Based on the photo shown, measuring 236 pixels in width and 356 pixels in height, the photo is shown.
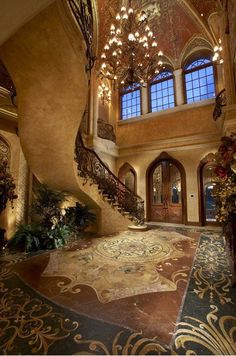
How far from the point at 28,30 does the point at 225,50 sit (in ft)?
21.4

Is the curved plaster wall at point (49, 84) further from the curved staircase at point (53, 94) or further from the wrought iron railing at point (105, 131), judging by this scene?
the wrought iron railing at point (105, 131)

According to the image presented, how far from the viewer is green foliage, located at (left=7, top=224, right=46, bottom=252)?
4398 millimetres

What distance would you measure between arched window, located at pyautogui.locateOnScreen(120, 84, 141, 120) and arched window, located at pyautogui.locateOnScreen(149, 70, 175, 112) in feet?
2.49

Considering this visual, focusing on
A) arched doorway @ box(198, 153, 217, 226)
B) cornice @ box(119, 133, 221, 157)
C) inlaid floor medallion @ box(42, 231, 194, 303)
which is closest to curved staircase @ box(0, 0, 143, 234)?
inlaid floor medallion @ box(42, 231, 194, 303)

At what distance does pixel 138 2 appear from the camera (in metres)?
7.37

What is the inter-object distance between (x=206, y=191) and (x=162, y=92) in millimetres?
5617

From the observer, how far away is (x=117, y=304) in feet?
7.50

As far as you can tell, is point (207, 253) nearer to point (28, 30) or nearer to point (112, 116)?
point (28, 30)

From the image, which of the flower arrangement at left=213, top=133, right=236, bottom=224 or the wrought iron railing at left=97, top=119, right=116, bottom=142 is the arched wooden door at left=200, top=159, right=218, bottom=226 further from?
the flower arrangement at left=213, top=133, right=236, bottom=224

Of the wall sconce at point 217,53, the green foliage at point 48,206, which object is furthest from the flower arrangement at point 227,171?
the wall sconce at point 217,53

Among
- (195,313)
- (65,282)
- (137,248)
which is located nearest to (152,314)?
(195,313)

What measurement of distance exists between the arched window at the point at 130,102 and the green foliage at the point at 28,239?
7.95 m

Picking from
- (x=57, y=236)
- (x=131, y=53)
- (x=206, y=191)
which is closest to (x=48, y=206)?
(x=57, y=236)

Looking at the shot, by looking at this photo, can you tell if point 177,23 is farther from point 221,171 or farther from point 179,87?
point 221,171
